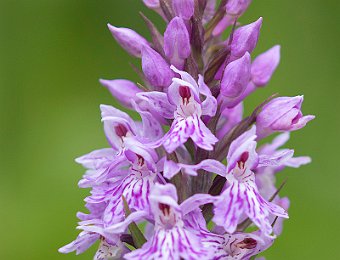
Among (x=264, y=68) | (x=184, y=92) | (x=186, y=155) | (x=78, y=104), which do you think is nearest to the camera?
(x=184, y=92)

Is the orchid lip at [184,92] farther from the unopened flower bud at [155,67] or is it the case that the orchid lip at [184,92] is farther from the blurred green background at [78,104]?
the blurred green background at [78,104]

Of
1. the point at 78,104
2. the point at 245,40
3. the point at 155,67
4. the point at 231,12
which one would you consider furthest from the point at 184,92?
the point at 78,104

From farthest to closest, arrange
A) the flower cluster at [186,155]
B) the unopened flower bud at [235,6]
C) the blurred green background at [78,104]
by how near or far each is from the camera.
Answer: the blurred green background at [78,104], the unopened flower bud at [235,6], the flower cluster at [186,155]

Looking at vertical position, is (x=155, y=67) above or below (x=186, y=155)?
above

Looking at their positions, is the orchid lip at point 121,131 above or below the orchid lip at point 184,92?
below

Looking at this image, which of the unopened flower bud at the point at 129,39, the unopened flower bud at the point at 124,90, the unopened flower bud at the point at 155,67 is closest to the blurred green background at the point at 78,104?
the unopened flower bud at the point at 124,90

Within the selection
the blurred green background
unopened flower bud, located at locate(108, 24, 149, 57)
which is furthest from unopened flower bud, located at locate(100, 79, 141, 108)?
the blurred green background

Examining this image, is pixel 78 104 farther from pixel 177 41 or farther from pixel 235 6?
pixel 177 41
